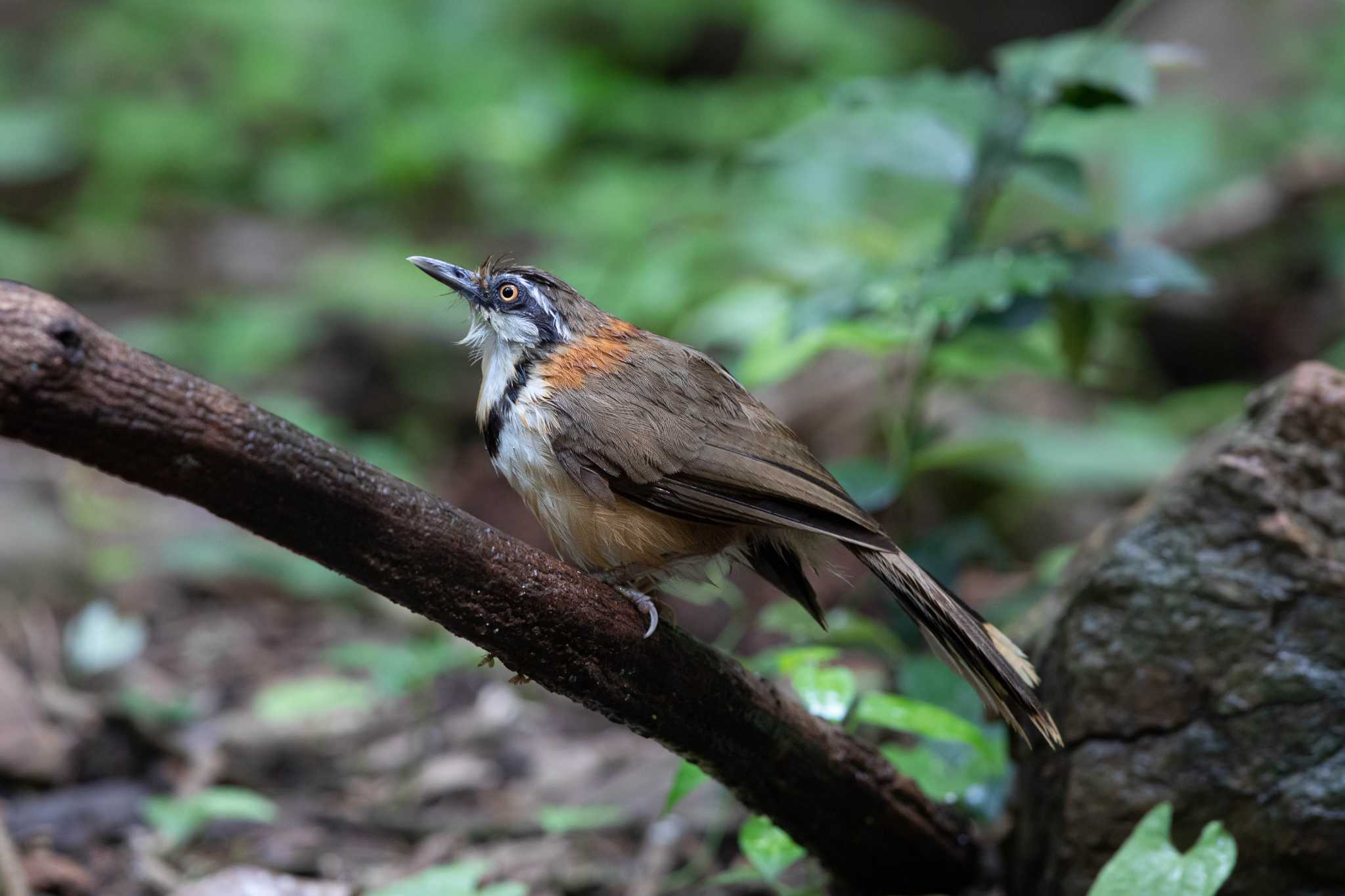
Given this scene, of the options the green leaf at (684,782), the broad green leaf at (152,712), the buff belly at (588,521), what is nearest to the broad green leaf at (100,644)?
the broad green leaf at (152,712)

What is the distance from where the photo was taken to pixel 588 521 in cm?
294

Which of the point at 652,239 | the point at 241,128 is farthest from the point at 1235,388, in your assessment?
the point at 241,128

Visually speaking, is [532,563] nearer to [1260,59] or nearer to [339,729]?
[339,729]

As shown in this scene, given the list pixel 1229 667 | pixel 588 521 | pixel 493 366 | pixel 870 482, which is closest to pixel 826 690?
pixel 588 521

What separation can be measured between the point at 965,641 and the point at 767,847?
0.75 meters

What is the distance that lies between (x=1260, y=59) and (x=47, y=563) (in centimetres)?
1000

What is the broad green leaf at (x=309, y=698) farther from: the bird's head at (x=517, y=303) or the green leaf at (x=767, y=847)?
the green leaf at (x=767, y=847)

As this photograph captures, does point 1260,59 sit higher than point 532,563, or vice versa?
point 1260,59

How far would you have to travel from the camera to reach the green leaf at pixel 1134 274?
3.79 meters

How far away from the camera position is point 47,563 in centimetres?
577

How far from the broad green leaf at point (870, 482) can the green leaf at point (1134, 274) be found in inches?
34.3

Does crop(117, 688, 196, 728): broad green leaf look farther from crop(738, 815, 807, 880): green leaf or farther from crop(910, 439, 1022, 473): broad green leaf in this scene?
crop(910, 439, 1022, 473): broad green leaf

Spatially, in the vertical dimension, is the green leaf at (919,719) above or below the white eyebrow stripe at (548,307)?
below

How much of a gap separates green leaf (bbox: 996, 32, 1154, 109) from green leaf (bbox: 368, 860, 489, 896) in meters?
3.07
